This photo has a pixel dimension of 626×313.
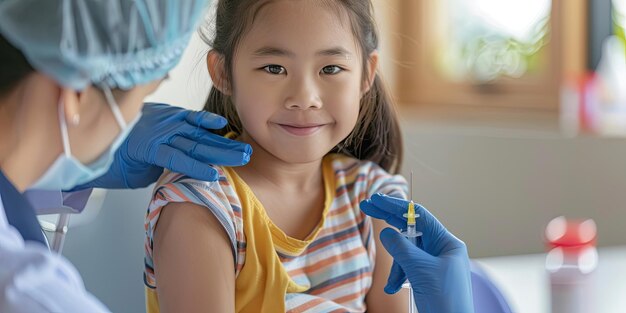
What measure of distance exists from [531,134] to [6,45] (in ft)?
7.86

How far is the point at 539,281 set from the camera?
201 centimetres

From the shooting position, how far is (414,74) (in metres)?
4.04

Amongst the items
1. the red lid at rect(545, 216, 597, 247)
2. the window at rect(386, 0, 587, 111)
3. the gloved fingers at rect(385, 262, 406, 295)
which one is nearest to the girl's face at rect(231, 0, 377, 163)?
the gloved fingers at rect(385, 262, 406, 295)

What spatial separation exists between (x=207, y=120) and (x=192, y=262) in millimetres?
231

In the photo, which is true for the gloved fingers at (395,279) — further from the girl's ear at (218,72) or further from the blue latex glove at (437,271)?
the girl's ear at (218,72)

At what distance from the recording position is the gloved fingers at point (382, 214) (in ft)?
4.96

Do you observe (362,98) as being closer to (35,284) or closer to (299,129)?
(299,129)

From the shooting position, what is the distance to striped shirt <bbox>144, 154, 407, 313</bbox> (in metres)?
1.50

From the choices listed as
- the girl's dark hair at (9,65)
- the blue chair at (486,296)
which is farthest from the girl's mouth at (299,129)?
the girl's dark hair at (9,65)

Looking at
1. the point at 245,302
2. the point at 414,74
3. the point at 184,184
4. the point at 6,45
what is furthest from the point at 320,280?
the point at 414,74

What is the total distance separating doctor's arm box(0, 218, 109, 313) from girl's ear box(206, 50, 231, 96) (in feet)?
2.10

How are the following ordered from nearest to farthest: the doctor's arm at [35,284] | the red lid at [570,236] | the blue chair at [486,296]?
the doctor's arm at [35,284], the blue chair at [486,296], the red lid at [570,236]

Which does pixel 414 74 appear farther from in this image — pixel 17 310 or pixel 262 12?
pixel 17 310

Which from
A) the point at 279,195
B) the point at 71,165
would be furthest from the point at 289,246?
the point at 71,165
